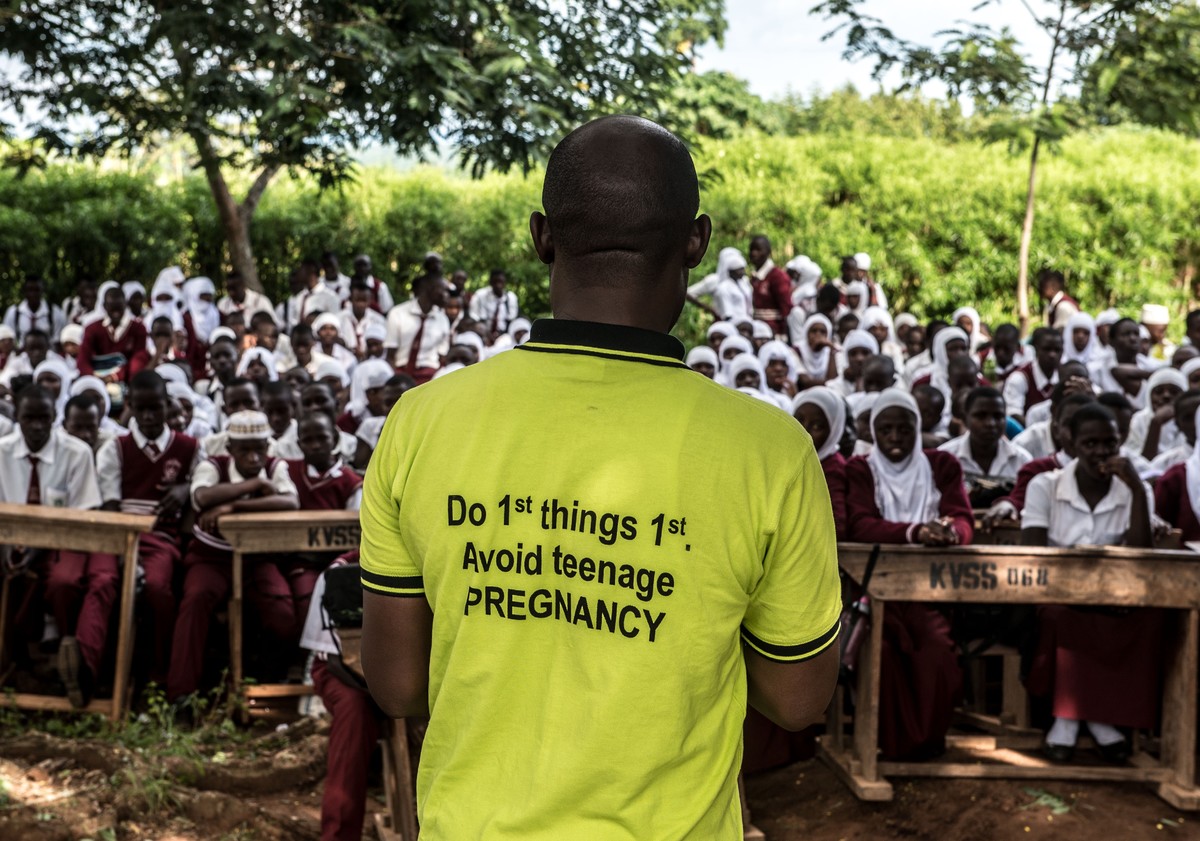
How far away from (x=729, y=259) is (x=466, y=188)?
6.31m

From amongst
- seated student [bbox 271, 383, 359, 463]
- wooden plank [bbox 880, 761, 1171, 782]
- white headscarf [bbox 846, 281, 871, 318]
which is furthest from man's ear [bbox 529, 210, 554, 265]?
white headscarf [bbox 846, 281, 871, 318]

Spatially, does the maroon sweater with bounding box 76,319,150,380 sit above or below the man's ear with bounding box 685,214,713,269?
below

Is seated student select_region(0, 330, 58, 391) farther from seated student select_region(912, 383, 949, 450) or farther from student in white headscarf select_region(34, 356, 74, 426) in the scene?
seated student select_region(912, 383, 949, 450)

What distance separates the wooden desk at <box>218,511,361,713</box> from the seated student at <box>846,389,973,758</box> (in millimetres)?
2345

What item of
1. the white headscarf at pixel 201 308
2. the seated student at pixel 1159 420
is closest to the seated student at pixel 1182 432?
the seated student at pixel 1159 420

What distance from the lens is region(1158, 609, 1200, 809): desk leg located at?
5.00 metres

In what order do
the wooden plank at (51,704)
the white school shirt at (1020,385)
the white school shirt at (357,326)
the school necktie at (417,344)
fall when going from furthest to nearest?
the white school shirt at (357,326), the school necktie at (417,344), the white school shirt at (1020,385), the wooden plank at (51,704)

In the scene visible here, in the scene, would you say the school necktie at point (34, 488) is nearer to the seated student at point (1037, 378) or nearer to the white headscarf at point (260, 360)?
the white headscarf at point (260, 360)

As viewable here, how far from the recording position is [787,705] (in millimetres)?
1695

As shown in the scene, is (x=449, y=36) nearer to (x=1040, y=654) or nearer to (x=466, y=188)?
(x=1040, y=654)

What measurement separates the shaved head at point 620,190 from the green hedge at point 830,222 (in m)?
16.0

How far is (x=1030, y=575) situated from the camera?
4992 mm

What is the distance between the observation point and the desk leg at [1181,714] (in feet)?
16.4

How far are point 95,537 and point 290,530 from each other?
→ 87cm
